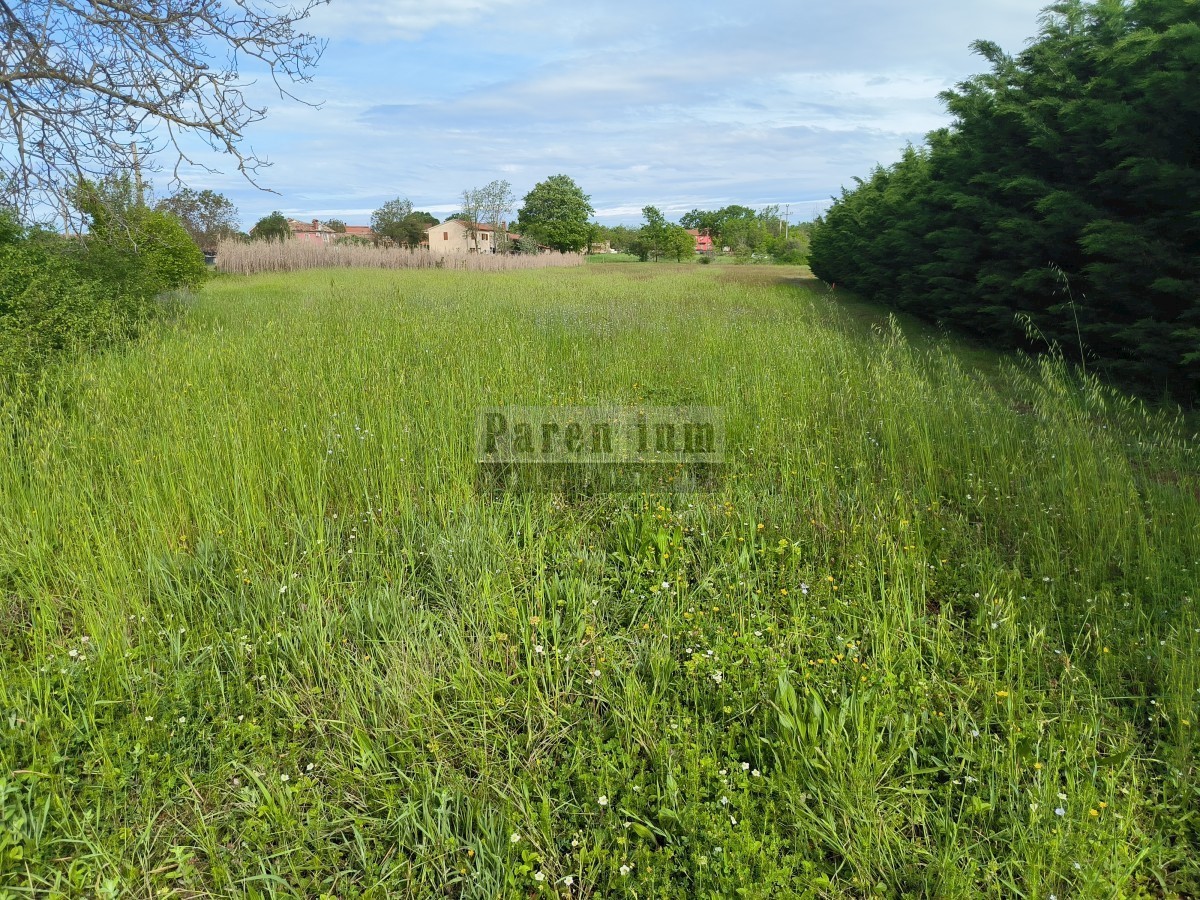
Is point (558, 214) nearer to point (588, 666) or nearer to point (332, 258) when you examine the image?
point (332, 258)

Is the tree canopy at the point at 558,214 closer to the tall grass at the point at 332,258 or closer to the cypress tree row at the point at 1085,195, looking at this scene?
the tall grass at the point at 332,258

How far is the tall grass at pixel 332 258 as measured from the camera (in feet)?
80.1

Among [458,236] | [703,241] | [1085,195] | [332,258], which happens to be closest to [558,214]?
[458,236]

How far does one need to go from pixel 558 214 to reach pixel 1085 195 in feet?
228

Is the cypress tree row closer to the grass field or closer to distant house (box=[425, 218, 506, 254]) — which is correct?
the grass field

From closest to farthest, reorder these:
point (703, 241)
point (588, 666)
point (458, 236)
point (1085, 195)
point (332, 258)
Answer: point (588, 666)
point (1085, 195)
point (332, 258)
point (458, 236)
point (703, 241)

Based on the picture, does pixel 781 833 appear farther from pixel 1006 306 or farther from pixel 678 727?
pixel 1006 306

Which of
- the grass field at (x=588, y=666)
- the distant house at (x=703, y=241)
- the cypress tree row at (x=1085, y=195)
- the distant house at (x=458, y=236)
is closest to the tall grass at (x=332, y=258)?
the cypress tree row at (x=1085, y=195)

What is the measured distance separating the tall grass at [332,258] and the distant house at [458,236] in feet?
99.1

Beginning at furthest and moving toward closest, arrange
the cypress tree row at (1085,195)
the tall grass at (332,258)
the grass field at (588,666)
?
the tall grass at (332,258) < the cypress tree row at (1085,195) < the grass field at (588,666)

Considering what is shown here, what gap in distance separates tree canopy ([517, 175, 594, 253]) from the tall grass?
110ft

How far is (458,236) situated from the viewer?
70250 millimetres

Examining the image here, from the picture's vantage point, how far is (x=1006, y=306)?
27.2ft

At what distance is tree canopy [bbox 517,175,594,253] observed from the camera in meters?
67.8
